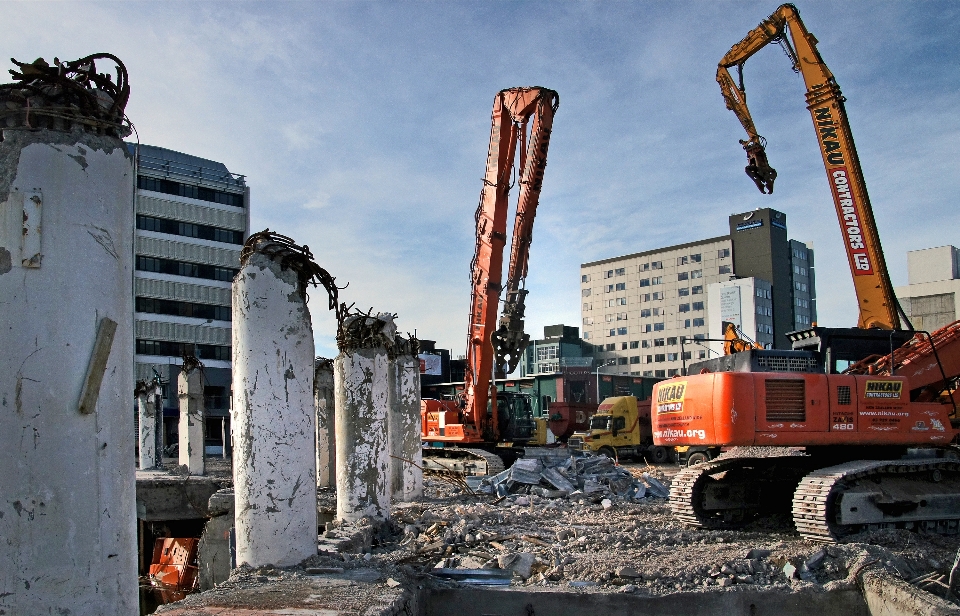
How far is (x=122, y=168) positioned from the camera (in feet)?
14.6

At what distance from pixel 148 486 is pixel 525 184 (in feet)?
38.6

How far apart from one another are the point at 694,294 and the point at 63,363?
9319cm

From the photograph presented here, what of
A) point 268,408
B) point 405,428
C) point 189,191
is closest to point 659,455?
point 405,428

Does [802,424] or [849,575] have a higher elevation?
[802,424]

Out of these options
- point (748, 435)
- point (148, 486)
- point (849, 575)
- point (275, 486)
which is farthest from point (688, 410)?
point (148, 486)

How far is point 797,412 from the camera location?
10.1 metres

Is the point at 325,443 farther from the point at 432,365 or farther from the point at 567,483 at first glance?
the point at 432,365

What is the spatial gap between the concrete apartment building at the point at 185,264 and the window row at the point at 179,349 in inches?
2.6

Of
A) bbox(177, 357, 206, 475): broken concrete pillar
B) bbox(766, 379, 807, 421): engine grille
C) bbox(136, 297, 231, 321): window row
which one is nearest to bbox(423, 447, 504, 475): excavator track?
bbox(177, 357, 206, 475): broken concrete pillar

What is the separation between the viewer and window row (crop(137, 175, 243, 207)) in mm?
55159

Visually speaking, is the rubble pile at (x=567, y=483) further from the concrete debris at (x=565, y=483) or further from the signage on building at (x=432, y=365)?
the signage on building at (x=432, y=365)

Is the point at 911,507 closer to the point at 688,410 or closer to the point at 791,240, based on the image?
the point at 688,410

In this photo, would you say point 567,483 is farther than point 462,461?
No

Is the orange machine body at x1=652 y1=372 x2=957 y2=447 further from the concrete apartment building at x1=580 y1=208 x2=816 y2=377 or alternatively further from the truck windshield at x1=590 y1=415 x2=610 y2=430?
the concrete apartment building at x1=580 y1=208 x2=816 y2=377
